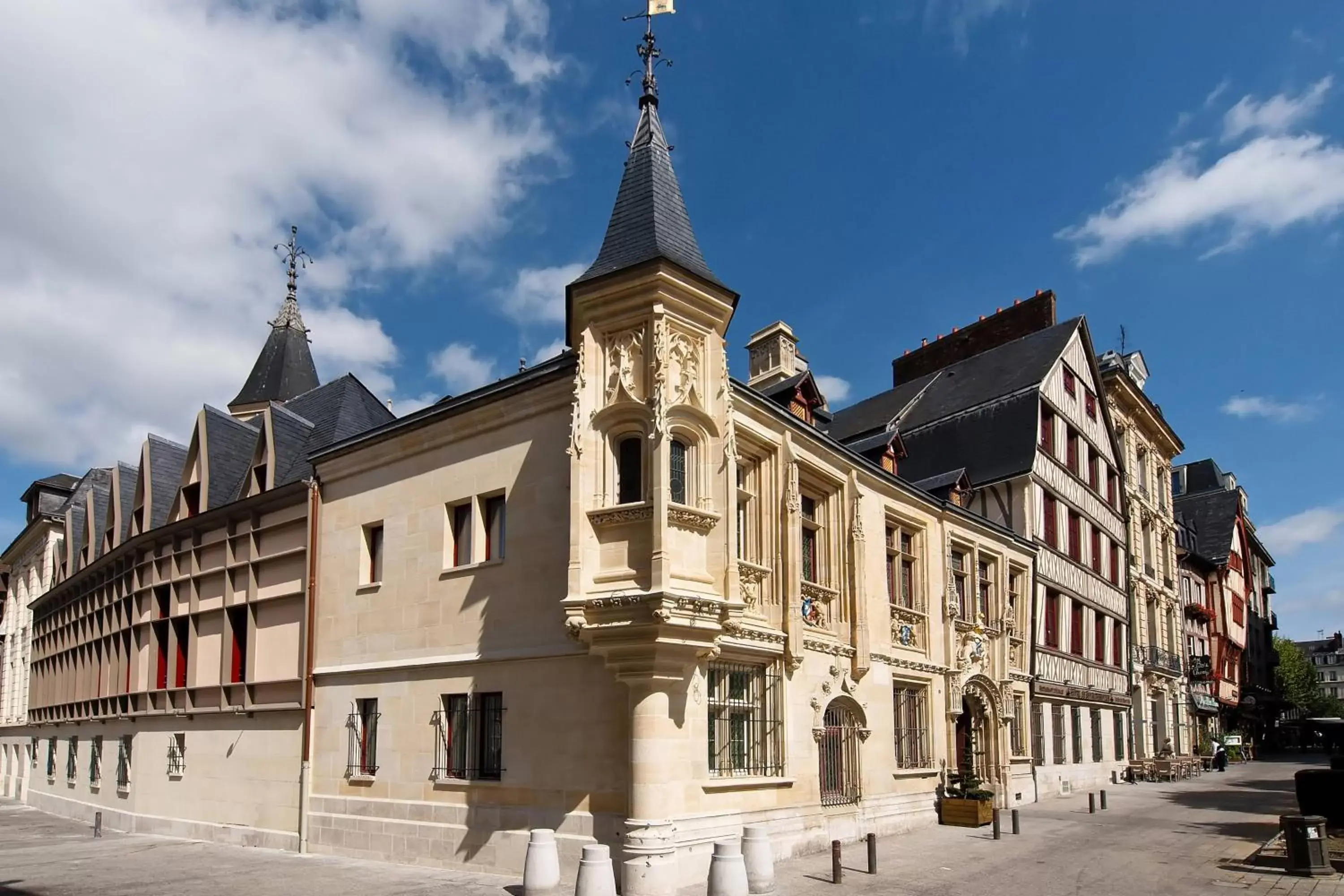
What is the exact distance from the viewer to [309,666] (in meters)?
18.1

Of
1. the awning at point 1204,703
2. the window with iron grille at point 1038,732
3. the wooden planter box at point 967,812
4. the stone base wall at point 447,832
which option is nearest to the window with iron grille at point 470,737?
the stone base wall at point 447,832

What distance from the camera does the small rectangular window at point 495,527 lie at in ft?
50.7

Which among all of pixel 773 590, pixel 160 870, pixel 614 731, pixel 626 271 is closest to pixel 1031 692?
pixel 773 590

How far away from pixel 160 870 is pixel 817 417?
15.8 m

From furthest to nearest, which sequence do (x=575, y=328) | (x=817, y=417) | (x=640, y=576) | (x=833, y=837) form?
(x=817, y=417)
(x=833, y=837)
(x=575, y=328)
(x=640, y=576)

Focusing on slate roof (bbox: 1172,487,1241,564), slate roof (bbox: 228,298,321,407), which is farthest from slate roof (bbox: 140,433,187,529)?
slate roof (bbox: 1172,487,1241,564)

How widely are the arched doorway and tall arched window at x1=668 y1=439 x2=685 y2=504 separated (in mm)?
5521

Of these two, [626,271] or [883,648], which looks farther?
[883,648]

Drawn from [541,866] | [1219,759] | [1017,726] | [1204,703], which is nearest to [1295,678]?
[1204,703]

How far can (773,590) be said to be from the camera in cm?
1608

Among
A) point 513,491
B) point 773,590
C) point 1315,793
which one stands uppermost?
point 513,491

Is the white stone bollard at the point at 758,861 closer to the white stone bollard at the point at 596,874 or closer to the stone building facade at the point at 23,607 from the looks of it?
the white stone bollard at the point at 596,874

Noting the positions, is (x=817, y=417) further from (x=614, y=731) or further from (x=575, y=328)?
(x=614, y=731)

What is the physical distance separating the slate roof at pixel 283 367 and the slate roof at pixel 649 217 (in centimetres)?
2339
